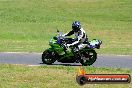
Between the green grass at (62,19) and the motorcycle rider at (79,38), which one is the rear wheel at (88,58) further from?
the green grass at (62,19)

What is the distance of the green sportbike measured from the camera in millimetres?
18797

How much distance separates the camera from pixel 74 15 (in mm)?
56531

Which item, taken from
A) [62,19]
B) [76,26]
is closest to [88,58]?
[76,26]

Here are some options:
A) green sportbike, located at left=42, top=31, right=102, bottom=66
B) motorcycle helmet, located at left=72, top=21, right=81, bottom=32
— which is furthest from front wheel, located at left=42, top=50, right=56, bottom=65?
motorcycle helmet, located at left=72, top=21, right=81, bottom=32

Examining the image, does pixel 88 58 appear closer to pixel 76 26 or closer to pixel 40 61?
pixel 76 26

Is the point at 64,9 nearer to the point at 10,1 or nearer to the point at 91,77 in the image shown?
the point at 10,1

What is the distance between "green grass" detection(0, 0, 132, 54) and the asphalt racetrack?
32.2 ft

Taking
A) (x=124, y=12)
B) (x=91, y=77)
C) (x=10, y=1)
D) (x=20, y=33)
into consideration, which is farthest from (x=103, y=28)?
Result: (x=91, y=77)

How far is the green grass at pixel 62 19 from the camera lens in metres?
37.6

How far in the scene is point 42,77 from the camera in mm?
14484

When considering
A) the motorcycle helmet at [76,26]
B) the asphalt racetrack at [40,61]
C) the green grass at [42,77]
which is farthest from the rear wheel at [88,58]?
the green grass at [42,77]

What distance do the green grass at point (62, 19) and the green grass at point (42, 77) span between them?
603 inches

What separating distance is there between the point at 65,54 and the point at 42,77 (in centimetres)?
451

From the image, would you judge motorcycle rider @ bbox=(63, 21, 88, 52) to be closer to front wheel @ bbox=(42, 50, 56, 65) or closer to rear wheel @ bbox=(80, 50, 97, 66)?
rear wheel @ bbox=(80, 50, 97, 66)
